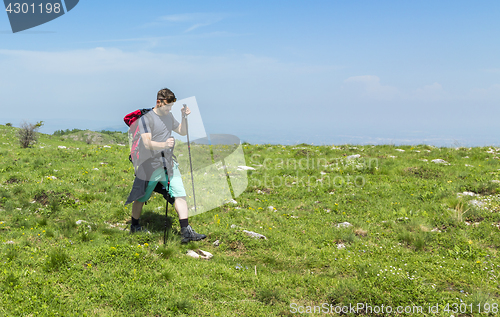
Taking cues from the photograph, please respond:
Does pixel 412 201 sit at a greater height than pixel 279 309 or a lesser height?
greater

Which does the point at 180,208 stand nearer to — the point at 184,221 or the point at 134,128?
the point at 184,221

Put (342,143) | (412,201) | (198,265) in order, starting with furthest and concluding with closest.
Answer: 1. (342,143)
2. (412,201)
3. (198,265)

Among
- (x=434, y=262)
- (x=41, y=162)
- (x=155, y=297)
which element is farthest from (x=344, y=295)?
(x=41, y=162)

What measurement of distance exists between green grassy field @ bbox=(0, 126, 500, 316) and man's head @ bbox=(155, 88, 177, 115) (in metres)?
2.88

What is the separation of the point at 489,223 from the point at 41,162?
15.8 metres

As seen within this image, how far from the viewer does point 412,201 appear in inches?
394

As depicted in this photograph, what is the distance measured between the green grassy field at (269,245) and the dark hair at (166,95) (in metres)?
3.12

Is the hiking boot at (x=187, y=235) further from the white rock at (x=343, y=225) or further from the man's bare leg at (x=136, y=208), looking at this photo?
the white rock at (x=343, y=225)

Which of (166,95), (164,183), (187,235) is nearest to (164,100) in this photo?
(166,95)

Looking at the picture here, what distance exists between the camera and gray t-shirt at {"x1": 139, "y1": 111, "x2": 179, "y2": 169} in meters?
6.84

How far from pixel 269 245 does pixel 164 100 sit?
4.10m

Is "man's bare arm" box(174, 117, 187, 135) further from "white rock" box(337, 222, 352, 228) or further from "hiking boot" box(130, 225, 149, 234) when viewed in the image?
"white rock" box(337, 222, 352, 228)

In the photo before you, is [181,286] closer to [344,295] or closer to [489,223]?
[344,295]

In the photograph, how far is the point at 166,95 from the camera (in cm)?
711
